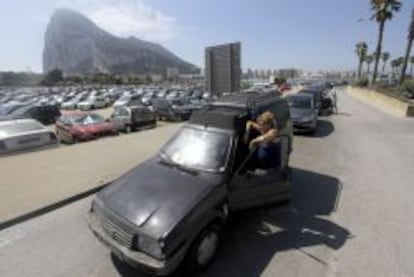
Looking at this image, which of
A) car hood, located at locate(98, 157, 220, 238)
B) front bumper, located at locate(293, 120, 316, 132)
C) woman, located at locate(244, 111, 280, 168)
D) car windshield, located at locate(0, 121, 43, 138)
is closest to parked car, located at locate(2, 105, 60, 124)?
car windshield, located at locate(0, 121, 43, 138)

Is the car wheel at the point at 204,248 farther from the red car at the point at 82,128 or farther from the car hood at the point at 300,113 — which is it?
the red car at the point at 82,128

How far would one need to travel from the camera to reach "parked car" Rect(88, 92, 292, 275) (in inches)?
146

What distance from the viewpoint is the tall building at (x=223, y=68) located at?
10.4m

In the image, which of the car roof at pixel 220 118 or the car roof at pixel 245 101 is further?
the car roof at pixel 245 101

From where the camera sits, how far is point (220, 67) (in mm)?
10758

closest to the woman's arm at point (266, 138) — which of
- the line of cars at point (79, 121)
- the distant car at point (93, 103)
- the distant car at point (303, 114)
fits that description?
the line of cars at point (79, 121)

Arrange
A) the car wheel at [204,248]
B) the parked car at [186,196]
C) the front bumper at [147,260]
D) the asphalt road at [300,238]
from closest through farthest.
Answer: the front bumper at [147,260] < the parked car at [186,196] < the car wheel at [204,248] < the asphalt road at [300,238]

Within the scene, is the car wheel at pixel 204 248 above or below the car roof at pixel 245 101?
below

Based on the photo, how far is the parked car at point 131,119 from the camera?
18875 millimetres

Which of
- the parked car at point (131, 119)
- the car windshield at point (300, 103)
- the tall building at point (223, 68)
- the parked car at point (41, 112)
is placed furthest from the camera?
the parked car at point (41, 112)

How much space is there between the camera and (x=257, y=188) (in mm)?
4910

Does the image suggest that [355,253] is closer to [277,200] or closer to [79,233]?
[277,200]

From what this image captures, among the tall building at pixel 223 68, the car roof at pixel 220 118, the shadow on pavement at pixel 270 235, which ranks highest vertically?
the tall building at pixel 223 68

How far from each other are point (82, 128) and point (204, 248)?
505 inches
